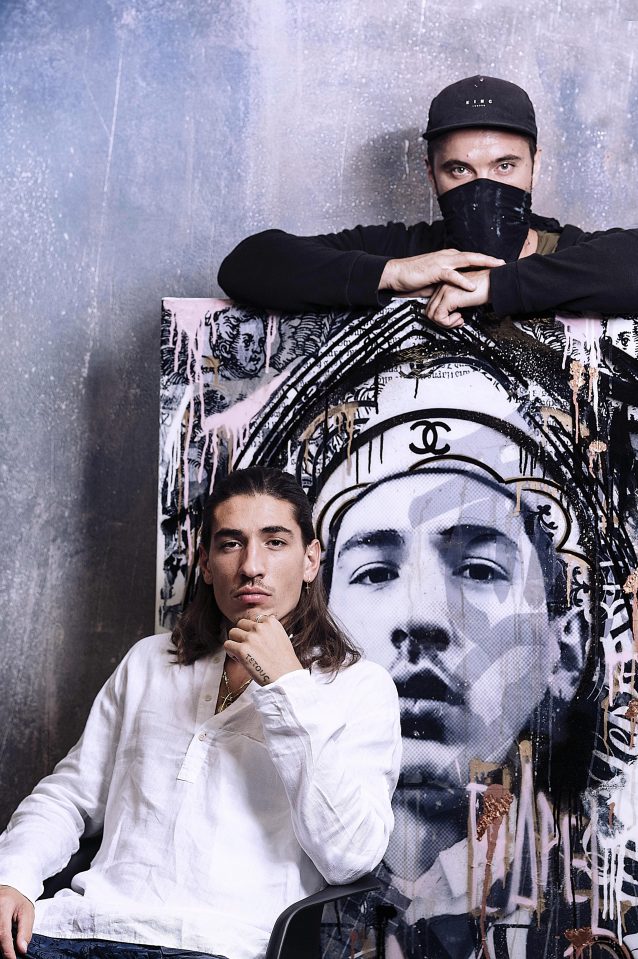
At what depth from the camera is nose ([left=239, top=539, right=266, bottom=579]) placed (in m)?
2.11

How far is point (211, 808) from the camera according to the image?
1.98 meters

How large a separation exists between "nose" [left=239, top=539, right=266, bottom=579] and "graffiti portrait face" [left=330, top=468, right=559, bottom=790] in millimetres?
452

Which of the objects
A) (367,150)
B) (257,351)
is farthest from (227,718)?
(367,150)

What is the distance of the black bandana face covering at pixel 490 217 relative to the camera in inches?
105

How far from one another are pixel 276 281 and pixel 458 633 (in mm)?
1000

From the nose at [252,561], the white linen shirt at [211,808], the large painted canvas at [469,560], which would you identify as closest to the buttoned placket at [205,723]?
the white linen shirt at [211,808]

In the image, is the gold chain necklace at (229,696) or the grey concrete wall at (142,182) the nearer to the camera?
the gold chain necklace at (229,696)

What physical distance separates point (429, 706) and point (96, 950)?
97 centimetres

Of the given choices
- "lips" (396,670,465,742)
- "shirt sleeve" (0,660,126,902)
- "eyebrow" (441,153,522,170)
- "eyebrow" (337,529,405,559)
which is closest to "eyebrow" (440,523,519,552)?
"eyebrow" (337,529,405,559)

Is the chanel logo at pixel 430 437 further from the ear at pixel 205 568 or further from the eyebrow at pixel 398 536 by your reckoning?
the ear at pixel 205 568

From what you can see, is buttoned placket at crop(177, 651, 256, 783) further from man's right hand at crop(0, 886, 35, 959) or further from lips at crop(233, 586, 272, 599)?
man's right hand at crop(0, 886, 35, 959)

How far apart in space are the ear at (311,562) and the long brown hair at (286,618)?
0.04ft

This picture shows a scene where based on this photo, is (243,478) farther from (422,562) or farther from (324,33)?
(324,33)

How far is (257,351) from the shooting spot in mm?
2660
